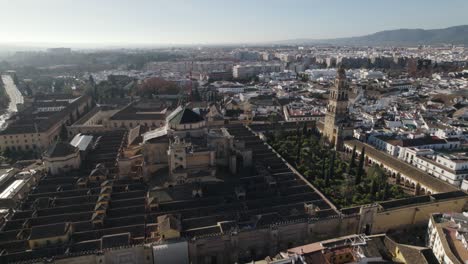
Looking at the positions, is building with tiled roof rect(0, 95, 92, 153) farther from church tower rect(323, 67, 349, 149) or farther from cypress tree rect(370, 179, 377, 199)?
cypress tree rect(370, 179, 377, 199)

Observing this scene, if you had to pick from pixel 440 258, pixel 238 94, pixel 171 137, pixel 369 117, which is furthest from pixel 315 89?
pixel 440 258

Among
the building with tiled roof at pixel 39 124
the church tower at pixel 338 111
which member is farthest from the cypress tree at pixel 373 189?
the building with tiled roof at pixel 39 124

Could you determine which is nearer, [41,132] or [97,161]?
[97,161]

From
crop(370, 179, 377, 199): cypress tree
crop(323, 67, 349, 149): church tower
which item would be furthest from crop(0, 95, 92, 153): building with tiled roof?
crop(370, 179, 377, 199): cypress tree

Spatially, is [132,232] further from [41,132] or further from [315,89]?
[315,89]

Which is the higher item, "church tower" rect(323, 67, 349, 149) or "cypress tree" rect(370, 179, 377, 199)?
"church tower" rect(323, 67, 349, 149)

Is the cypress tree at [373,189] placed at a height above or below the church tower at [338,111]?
below

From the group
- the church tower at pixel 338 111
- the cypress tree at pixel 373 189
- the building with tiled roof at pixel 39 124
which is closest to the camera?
the cypress tree at pixel 373 189

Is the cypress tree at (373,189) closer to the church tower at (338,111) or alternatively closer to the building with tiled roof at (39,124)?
the church tower at (338,111)
